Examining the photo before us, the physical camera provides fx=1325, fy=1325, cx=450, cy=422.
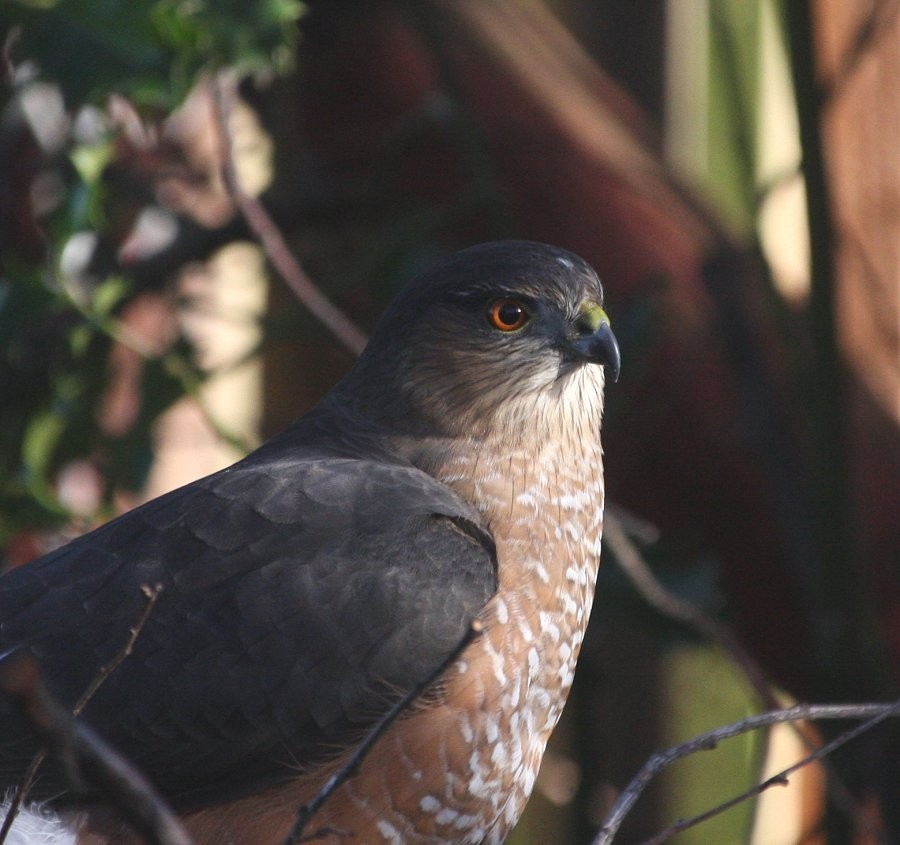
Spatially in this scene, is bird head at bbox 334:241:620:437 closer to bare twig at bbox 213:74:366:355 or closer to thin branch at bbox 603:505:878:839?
bare twig at bbox 213:74:366:355

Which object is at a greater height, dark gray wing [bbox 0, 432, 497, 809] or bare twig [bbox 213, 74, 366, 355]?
bare twig [bbox 213, 74, 366, 355]

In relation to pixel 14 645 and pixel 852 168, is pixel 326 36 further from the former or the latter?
pixel 14 645

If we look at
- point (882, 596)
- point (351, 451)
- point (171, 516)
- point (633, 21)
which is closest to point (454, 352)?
point (351, 451)

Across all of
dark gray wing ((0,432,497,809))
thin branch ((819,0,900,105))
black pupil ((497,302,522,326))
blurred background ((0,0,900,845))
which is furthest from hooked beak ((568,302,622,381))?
thin branch ((819,0,900,105))

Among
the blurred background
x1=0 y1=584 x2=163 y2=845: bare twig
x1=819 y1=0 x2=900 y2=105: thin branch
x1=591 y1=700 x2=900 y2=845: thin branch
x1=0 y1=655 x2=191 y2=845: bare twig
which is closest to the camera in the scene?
x1=0 y1=655 x2=191 y2=845: bare twig

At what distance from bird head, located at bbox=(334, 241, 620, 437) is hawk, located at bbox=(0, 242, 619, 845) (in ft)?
0.33

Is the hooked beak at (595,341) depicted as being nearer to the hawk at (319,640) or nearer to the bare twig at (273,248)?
the hawk at (319,640)

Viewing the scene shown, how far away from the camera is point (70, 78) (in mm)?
2543

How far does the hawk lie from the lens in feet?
6.15

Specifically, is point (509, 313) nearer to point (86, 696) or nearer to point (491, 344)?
point (491, 344)

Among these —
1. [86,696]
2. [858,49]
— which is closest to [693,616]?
[858,49]

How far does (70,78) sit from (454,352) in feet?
3.10

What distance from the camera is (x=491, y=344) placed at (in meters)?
2.28

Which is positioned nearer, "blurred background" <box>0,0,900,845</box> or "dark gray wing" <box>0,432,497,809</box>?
"dark gray wing" <box>0,432,497,809</box>
